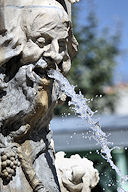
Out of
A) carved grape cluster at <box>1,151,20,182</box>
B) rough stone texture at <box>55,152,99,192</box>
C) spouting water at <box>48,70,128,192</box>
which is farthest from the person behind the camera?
rough stone texture at <box>55,152,99,192</box>

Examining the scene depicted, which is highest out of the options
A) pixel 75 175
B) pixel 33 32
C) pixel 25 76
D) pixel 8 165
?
pixel 33 32

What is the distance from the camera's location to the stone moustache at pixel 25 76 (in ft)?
10.9

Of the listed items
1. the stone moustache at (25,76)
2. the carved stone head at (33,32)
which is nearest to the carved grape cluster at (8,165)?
the stone moustache at (25,76)

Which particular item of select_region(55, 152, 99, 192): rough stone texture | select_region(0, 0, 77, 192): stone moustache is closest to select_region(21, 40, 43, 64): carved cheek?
select_region(0, 0, 77, 192): stone moustache

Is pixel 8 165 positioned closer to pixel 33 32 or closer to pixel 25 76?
pixel 25 76

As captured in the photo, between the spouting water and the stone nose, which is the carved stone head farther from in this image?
the spouting water

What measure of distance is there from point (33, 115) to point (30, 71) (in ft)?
0.79

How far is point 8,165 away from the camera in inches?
131

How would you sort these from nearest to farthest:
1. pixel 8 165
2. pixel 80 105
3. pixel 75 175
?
1. pixel 8 165
2. pixel 80 105
3. pixel 75 175

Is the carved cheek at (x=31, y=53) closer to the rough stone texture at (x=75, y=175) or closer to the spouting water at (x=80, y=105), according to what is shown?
the spouting water at (x=80, y=105)

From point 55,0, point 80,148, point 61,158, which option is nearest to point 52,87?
point 55,0

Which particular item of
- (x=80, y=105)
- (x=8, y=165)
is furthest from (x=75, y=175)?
(x=8, y=165)

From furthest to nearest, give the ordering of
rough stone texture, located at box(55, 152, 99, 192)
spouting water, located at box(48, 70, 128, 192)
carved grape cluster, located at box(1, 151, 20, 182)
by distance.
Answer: rough stone texture, located at box(55, 152, 99, 192) < spouting water, located at box(48, 70, 128, 192) < carved grape cluster, located at box(1, 151, 20, 182)

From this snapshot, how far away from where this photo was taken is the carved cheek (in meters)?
3.33
